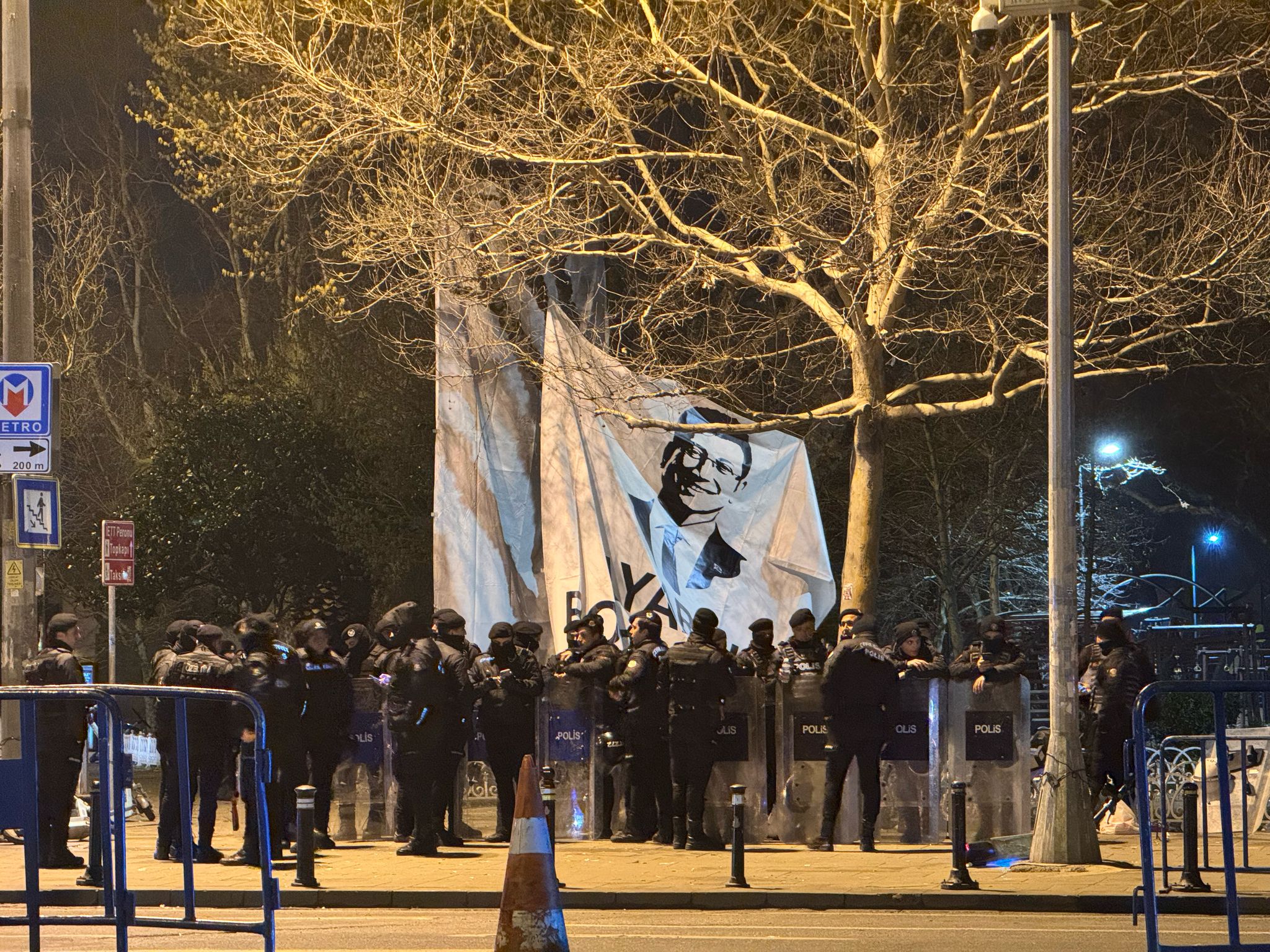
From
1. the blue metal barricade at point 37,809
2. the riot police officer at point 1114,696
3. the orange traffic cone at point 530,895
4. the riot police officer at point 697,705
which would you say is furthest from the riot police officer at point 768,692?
the blue metal barricade at point 37,809

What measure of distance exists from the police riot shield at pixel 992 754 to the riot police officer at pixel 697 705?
73.9 inches

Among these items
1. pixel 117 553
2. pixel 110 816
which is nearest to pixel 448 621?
pixel 117 553

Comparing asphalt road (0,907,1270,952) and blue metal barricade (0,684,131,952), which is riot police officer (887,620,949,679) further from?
blue metal barricade (0,684,131,952)

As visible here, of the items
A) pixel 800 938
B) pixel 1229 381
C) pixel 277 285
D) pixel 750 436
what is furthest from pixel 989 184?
pixel 277 285

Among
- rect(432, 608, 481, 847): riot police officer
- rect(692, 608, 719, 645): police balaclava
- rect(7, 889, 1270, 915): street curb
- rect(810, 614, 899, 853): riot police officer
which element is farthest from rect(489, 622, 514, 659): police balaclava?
rect(7, 889, 1270, 915): street curb

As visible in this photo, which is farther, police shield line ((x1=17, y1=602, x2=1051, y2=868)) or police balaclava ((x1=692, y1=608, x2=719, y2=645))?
police balaclava ((x1=692, y1=608, x2=719, y2=645))

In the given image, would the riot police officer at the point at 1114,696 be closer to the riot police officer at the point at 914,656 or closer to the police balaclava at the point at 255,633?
the riot police officer at the point at 914,656

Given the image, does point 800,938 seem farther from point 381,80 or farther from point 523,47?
point 523,47

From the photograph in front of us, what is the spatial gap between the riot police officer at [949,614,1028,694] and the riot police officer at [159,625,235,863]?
19.0ft

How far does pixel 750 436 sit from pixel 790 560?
1.72 m

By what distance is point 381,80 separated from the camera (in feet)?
65.0

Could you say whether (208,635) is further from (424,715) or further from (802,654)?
(802,654)

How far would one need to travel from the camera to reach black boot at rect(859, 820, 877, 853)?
14320mm

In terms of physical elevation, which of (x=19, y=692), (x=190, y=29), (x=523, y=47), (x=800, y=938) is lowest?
(x=800, y=938)
